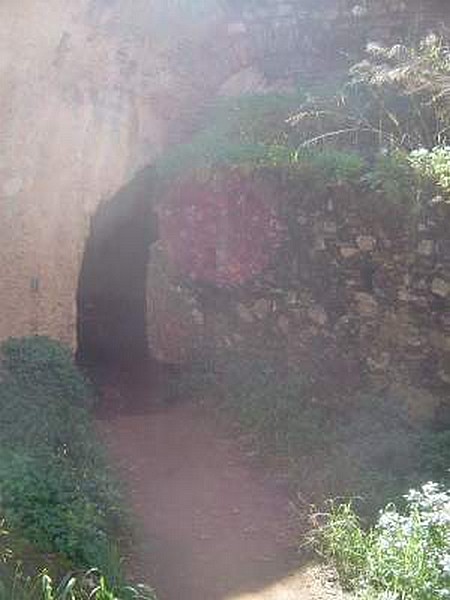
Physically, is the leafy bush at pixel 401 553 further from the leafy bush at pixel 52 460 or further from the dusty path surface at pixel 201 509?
the leafy bush at pixel 52 460

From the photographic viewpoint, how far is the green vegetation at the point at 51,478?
13.4 feet

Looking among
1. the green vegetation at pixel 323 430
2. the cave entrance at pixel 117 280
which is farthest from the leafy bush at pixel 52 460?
the green vegetation at pixel 323 430

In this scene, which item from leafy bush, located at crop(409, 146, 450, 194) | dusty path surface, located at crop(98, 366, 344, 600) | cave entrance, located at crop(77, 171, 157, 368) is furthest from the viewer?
cave entrance, located at crop(77, 171, 157, 368)

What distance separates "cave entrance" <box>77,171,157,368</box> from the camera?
8.20m

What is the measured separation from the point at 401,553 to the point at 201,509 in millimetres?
1716

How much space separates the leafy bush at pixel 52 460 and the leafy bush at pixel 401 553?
4.16 ft

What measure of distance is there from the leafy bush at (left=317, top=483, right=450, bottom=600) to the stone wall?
169cm

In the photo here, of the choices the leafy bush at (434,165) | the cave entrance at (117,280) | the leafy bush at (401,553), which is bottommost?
the leafy bush at (401,553)

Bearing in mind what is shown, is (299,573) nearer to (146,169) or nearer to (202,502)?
(202,502)

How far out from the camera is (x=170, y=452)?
6516 mm

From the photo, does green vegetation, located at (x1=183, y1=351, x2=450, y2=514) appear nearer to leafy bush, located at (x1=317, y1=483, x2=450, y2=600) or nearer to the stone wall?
the stone wall

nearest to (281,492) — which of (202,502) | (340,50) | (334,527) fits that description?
(202,502)

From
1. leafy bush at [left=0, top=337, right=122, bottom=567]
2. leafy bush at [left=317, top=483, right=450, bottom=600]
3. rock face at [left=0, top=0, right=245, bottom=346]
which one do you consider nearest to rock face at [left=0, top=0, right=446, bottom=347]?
rock face at [left=0, top=0, right=245, bottom=346]

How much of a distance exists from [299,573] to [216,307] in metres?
3.20
